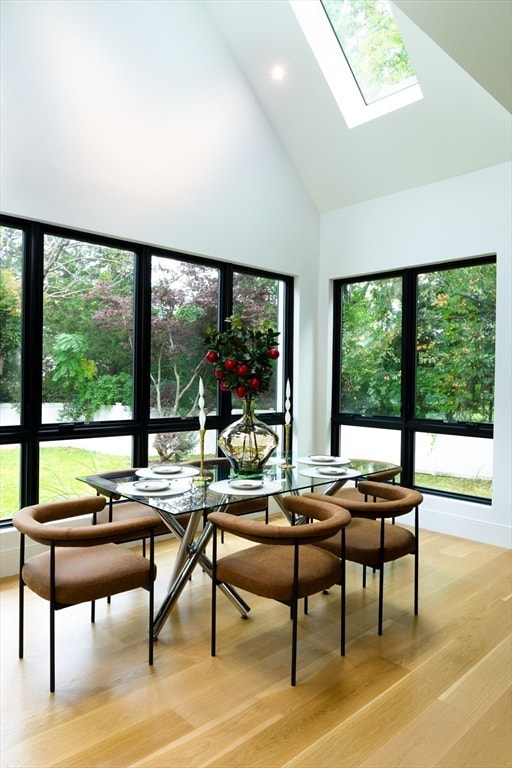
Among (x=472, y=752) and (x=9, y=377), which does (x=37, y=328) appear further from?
(x=472, y=752)

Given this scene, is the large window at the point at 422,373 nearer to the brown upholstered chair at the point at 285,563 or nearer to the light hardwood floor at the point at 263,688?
the light hardwood floor at the point at 263,688

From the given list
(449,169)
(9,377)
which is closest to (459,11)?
(449,169)

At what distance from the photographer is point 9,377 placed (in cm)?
342

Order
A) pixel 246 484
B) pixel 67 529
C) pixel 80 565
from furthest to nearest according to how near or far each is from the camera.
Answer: pixel 246 484
pixel 80 565
pixel 67 529

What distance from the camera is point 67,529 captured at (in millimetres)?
2121

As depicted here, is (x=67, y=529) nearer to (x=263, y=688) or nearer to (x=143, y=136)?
(x=263, y=688)

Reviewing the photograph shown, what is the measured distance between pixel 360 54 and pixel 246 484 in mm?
3821

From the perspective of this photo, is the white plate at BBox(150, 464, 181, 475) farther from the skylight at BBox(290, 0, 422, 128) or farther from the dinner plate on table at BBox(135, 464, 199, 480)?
the skylight at BBox(290, 0, 422, 128)

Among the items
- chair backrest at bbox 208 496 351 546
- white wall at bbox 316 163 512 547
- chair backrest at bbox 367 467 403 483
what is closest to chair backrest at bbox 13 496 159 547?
chair backrest at bbox 208 496 351 546

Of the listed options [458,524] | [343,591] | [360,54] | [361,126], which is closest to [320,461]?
[343,591]

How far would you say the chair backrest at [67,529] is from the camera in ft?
6.92

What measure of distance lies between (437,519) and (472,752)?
9.37 feet

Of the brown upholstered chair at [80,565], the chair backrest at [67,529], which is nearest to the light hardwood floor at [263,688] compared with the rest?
the brown upholstered chair at [80,565]

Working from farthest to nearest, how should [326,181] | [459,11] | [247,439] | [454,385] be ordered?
[326,181], [454,385], [247,439], [459,11]
